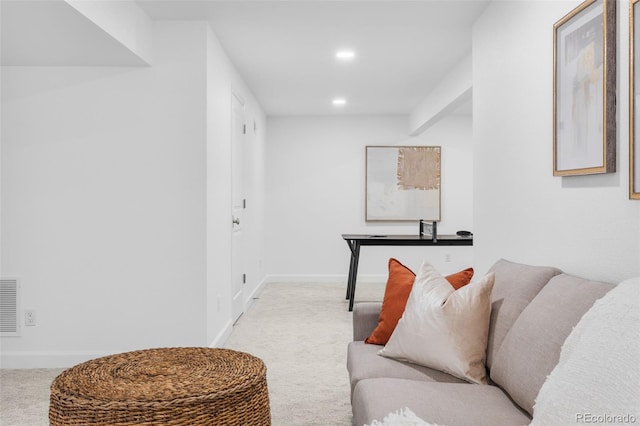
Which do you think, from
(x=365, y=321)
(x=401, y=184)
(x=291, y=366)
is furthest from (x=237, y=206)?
(x=401, y=184)

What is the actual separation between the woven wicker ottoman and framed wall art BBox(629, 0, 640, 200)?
4.62 ft

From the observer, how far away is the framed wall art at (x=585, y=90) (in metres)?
2.05

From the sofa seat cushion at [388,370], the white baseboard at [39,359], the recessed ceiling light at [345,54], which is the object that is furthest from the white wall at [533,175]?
the white baseboard at [39,359]

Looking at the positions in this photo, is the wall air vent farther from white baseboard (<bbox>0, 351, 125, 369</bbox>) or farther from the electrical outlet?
white baseboard (<bbox>0, 351, 125, 369</bbox>)

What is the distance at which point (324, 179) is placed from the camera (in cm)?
822

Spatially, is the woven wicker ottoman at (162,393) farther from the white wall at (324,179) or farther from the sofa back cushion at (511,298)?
the white wall at (324,179)

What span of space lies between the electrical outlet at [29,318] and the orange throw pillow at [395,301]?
2.52 meters

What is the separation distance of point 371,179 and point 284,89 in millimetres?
2395

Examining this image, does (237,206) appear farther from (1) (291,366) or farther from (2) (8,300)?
(2) (8,300)

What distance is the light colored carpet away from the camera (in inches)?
116

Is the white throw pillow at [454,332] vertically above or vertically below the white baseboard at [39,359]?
above

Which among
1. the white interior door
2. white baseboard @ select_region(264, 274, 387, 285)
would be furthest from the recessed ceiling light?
white baseboard @ select_region(264, 274, 387, 285)

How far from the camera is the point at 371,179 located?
8.18 meters

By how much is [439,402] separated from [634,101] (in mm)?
1210
